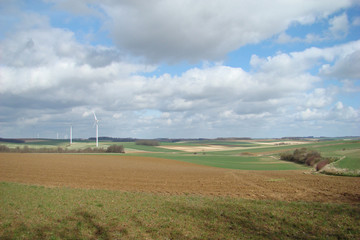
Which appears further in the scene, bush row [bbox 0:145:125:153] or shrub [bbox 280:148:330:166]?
bush row [bbox 0:145:125:153]

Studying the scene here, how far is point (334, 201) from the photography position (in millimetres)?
16719

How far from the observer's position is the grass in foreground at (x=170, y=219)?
10992 millimetres

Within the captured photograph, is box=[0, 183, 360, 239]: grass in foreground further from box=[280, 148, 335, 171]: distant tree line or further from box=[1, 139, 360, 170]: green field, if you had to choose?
box=[280, 148, 335, 171]: distant tree line

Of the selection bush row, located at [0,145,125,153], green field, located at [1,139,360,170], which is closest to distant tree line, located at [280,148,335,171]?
green field, located at [1,139,360,170]

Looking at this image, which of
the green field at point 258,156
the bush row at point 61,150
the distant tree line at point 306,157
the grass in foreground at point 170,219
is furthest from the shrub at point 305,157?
the bush row at point 61,150

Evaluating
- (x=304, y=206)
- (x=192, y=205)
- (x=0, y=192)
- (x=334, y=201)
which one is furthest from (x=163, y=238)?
(x=0, y=192)

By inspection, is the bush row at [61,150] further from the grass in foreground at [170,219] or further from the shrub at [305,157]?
the grass in foreground at [170,219]

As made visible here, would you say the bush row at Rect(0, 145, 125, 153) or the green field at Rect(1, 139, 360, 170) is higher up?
the bush row at Rect(0, 145, 125, 153)

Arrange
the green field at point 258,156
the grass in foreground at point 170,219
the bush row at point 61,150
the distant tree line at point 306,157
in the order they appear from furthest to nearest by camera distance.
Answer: the bush row at point 61,150 < the distant tree line at point 306,157 < the green field at point 258,156 < the grass in foreground at point 170,219

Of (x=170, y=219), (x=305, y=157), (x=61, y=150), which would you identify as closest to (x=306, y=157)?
(x=305, y=157)

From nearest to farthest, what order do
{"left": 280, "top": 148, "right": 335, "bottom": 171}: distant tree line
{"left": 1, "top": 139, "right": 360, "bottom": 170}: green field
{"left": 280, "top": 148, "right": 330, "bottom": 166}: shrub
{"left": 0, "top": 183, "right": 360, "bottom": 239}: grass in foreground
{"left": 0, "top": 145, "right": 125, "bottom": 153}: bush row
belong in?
{"left": 0, "top": 183, "right": 360, "bottom": 239}: grass in foreground, {"left": 1, "top": 139, "right": 360, "bottom": 170}: green field, {"left": 280, "top": 148, "right": 335, "bottom": 171}: distant tree line, {"left": 280, "top": 148, "right": 330, "bottom": 166}: shrub, {"left": 0, "top": 145, "right": 125, "bottom": 153}: bush row

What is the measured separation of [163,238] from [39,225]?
18.7ft

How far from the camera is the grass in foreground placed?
36.1 feet

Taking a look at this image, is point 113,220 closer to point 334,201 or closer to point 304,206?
point 304,206
